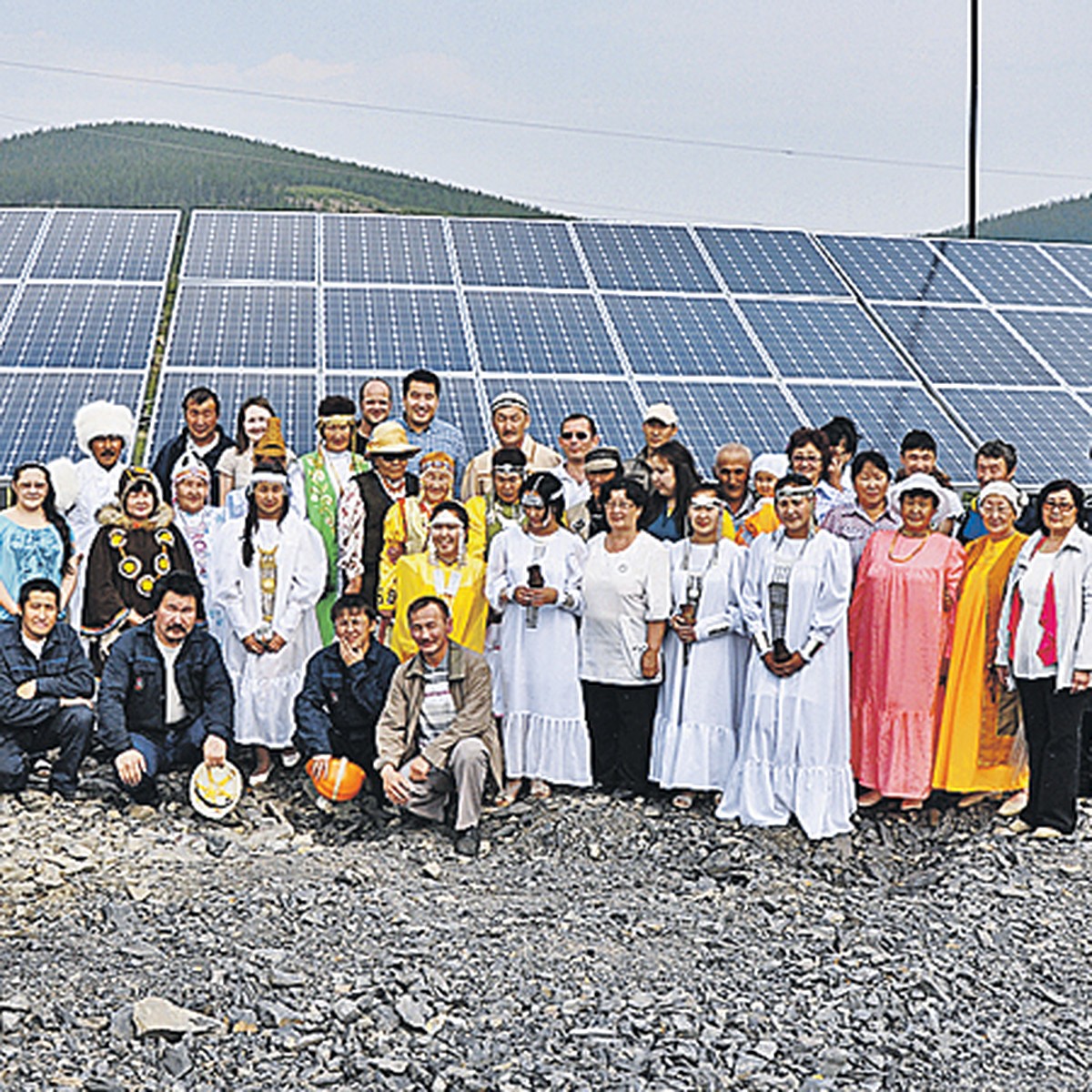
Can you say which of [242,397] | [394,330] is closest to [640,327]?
[394,330]

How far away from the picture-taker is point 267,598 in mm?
7727

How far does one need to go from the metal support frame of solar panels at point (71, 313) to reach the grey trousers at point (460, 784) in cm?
424

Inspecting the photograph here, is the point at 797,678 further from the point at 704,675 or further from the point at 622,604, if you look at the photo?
the point at 622,604

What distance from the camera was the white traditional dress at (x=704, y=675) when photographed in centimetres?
752

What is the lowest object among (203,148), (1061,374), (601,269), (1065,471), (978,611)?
(978,611)

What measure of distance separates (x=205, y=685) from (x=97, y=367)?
4.44 meters

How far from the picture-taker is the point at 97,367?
1103 cm

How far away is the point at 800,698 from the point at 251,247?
25.1 feet

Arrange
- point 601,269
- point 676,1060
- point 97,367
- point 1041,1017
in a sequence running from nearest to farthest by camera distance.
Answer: point 676,1060 < point 1041,1017 < point 97,367 < point 601,269

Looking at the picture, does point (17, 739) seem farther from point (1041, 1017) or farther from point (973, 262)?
point (973, 262)

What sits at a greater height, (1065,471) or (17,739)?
→ (1065,471)

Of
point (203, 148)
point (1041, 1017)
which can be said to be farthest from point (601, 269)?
point (203, 148)

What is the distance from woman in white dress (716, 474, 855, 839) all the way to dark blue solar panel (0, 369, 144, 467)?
17.0 ft

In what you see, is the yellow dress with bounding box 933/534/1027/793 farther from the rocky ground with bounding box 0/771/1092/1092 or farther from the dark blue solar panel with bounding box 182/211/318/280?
the dark blue solar panel with bounding box 182/211/318/280
